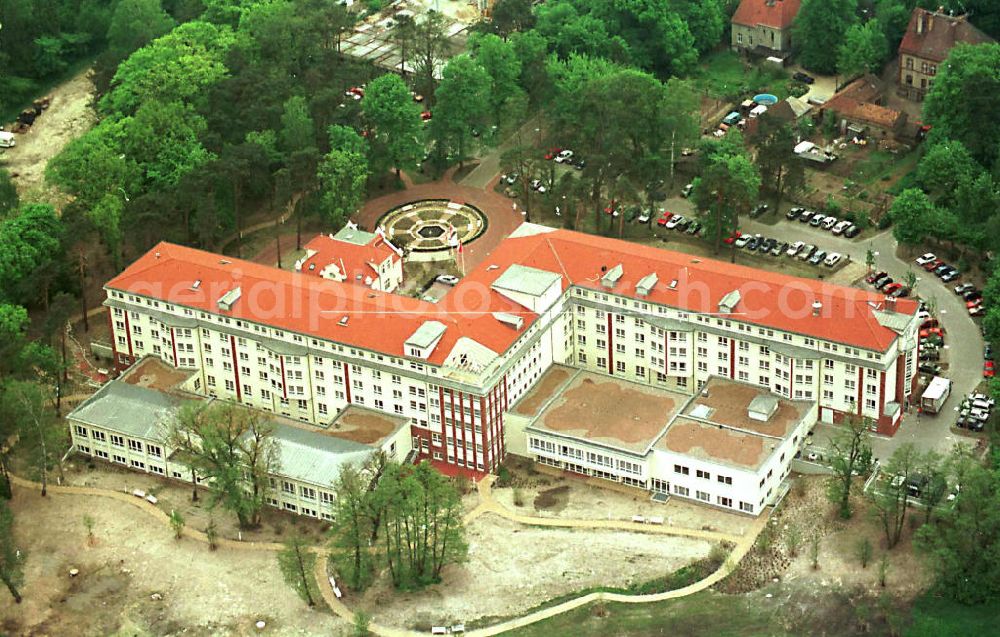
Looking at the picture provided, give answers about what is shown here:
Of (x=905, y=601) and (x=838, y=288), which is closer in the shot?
(x=905, y=601)

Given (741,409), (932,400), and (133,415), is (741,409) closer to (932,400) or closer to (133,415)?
(932,400)

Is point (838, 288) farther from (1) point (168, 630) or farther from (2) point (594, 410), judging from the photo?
(1) point (168, 630)

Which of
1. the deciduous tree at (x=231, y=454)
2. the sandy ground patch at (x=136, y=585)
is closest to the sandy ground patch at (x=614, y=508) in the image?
the deciduous tree at (x=231, y=454)

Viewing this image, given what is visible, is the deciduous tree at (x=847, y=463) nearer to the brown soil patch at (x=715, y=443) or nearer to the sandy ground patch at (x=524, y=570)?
the brown soil patch at (x=715, y=443)

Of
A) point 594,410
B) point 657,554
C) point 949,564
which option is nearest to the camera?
point 949,564

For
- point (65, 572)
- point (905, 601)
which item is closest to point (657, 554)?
point (905, 601)

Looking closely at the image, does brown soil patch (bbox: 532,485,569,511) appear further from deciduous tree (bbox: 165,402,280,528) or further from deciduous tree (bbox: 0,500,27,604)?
deciduous tree (bbox: 0,500,27,604)
